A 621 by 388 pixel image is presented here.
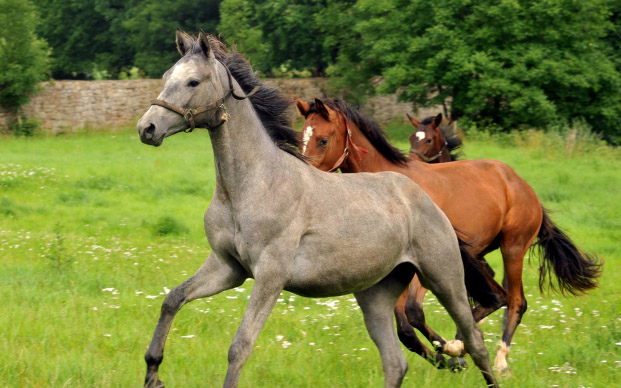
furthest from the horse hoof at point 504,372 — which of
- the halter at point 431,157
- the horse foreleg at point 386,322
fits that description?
the halter at point 431,157

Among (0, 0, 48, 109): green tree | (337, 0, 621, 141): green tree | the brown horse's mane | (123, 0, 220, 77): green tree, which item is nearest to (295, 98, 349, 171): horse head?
the brown horse's mane

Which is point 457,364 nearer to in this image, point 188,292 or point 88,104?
point 188,292

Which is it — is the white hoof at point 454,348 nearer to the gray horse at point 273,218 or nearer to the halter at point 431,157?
the gray horse at point 273,218

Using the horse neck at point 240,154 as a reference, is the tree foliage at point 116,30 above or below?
below

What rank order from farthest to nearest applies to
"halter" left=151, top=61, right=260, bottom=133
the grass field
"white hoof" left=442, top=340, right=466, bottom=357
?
"white hoof" left=442, top=340, right=466, bottom=357 → the grass field → "halter" left=151, top=61, right=260, bottom=133

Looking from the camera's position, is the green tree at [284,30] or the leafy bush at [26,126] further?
the green tree at [284,30]

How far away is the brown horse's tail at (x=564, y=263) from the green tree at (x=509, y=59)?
737 inches

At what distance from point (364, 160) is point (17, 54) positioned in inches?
944

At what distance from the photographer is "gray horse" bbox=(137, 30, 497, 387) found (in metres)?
4.64

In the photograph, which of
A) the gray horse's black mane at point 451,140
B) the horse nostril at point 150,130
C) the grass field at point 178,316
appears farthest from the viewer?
→ the gray horse's black mane at point 451,140

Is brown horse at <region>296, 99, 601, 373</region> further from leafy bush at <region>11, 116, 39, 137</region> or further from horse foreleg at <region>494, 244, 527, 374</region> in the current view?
leafy bush at <region>11, 116, 39, 137</region>

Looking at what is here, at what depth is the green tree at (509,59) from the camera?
26.6 meters

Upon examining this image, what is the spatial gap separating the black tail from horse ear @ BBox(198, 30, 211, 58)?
2526mm

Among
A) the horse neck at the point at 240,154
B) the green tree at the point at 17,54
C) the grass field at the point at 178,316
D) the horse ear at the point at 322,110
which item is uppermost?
the horse neck at the point at 240,154
